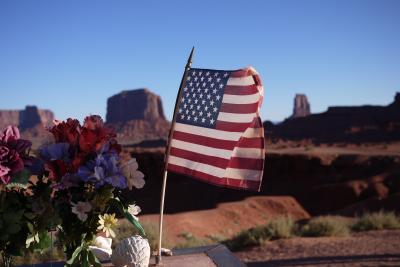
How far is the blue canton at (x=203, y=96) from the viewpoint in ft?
13.9

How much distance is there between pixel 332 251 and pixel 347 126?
5123 centimetres

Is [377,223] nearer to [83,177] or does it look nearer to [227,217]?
[227,217]

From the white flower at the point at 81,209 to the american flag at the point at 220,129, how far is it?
6.26 ft

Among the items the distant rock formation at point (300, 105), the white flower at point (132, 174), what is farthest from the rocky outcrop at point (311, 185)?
the distant rock formation at point (300, 105)

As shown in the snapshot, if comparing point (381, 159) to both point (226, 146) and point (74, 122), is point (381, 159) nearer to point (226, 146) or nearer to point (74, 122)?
point (226, 146)

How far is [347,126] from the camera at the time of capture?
5859 cm

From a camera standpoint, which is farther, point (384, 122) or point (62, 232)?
point (384, 122)

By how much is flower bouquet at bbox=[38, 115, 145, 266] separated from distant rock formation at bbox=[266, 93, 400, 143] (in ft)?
151

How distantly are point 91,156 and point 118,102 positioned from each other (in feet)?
409

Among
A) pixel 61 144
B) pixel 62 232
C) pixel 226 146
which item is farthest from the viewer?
pixel 226 146

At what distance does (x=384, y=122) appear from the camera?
53438 millimetres

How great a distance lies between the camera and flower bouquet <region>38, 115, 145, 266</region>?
232cm

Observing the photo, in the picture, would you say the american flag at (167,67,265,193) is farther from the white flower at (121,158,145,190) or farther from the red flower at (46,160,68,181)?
the red flower at (46,160,68,181)

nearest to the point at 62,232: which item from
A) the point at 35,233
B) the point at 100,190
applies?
the point at 35,233
